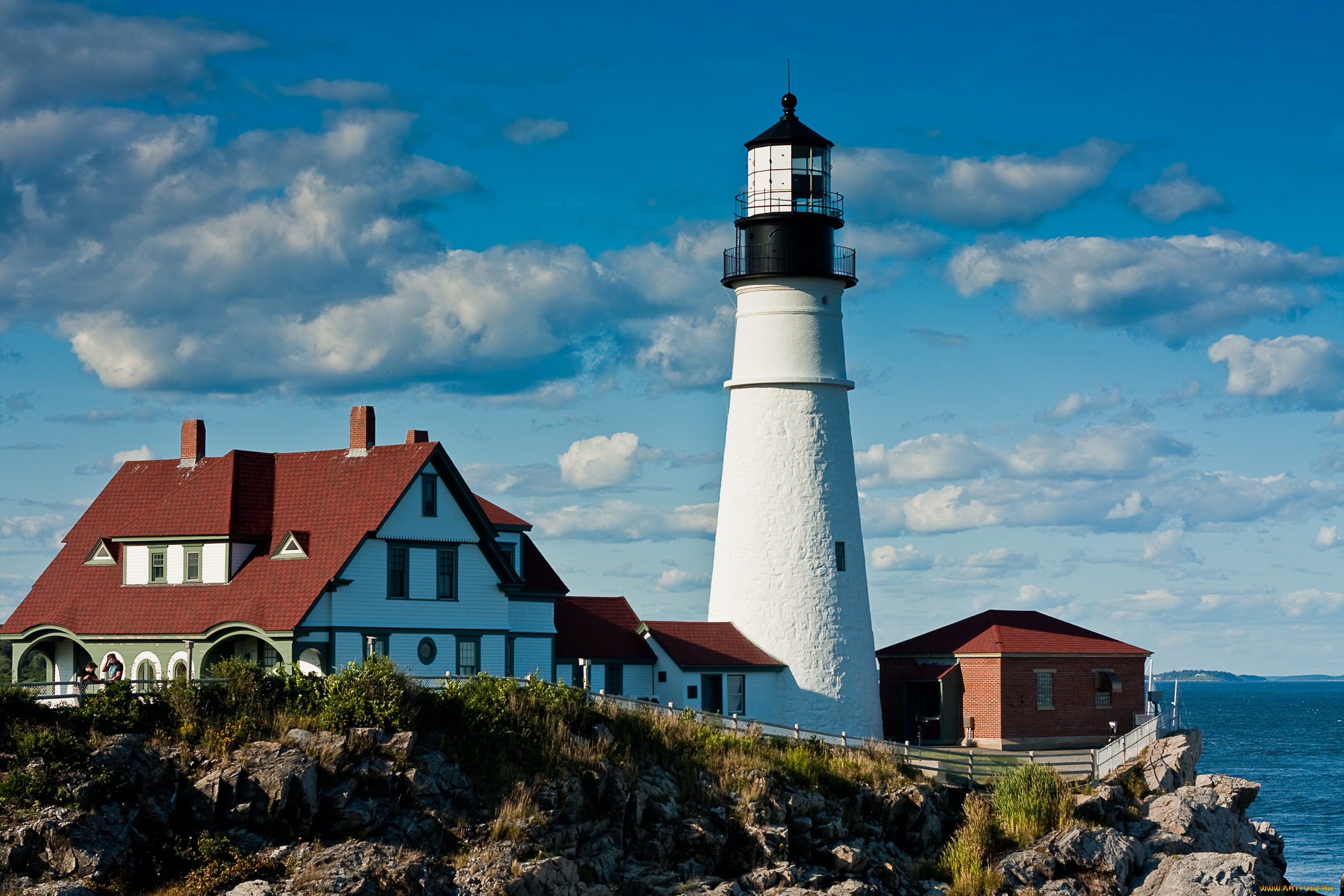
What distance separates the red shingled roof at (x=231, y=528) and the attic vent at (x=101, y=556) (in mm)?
120

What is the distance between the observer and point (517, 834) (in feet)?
82.9

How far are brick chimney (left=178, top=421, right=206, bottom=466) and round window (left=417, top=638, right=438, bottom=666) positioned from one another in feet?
24.0

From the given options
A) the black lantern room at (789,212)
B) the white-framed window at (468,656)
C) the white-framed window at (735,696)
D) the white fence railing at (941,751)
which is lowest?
the white fence railing at (941,751)

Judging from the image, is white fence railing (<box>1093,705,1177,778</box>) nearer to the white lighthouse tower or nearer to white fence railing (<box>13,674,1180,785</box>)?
white fence railing (<box>13,674,1180,785</box>)

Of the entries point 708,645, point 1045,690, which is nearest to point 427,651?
point 708,645

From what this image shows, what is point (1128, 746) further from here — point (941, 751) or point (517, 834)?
point (517, 834)

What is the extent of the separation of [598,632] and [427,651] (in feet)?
19.5

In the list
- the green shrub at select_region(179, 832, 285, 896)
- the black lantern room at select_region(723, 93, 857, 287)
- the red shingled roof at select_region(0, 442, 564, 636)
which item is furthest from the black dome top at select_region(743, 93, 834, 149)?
the green shrub at select_region(179, 832, 285, 896)

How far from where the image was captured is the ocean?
45.0 m

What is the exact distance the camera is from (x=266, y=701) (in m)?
26.2

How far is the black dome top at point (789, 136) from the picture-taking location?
3797 cm

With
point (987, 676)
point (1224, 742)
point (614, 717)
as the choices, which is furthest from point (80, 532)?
point (1224, 742)

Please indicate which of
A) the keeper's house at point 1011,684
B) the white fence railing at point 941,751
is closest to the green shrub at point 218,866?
the white fence railing at point 941,751

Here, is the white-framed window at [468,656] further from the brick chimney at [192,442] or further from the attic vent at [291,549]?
the brick chimney at [192,442]
